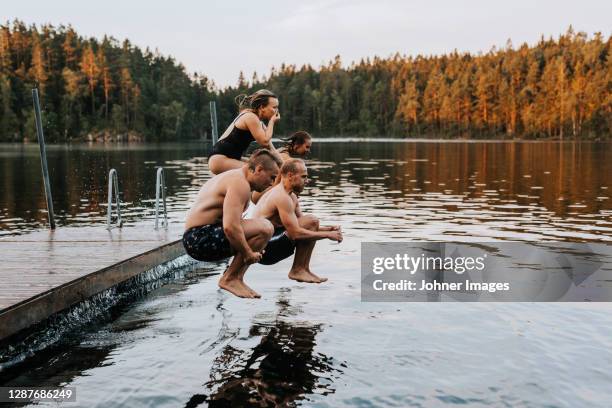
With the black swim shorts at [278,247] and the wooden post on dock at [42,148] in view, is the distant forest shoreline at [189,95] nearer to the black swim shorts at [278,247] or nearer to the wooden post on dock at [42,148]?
the wooden post on dock at [42,148]

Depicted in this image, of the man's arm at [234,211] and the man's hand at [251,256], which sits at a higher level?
the man's arm at [234,211]

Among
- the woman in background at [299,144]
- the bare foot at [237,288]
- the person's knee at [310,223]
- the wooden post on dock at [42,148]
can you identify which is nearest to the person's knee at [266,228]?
the bare foot at [237,288]

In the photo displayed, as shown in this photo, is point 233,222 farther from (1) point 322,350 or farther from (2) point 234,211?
(1) point 322,350

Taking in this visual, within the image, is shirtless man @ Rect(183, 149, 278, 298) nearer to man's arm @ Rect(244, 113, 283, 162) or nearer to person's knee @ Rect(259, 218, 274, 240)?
person's knee @ Rect(259, 218, 274, 240)

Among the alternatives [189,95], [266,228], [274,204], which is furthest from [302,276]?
[189,95]

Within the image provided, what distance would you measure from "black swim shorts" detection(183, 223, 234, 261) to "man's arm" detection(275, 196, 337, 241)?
2.77ft

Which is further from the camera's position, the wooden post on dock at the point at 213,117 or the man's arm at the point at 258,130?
the wooden post on dock at the point at 213,117

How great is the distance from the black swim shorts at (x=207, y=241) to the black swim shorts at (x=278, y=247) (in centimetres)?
82

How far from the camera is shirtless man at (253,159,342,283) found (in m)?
8.23

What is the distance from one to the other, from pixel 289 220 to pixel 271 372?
2001 mm

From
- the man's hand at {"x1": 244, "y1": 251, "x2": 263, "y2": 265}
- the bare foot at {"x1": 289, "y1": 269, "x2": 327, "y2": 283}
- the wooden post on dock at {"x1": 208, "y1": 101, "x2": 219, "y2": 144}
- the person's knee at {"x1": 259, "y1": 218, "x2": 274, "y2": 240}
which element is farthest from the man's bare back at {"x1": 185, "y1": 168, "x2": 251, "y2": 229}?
the wooden post on dock at {"x1": 208, "y1": 101, "x2": 219, "y2": 144}

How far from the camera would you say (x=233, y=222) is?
728 centimetres

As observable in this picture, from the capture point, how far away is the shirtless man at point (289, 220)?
823cm

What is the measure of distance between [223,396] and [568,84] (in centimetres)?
16010
